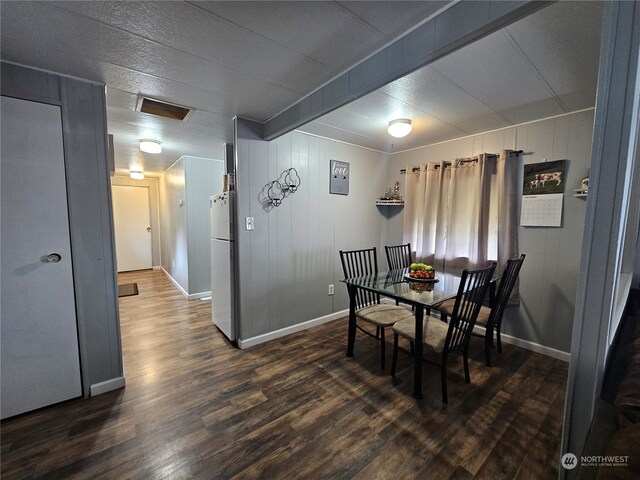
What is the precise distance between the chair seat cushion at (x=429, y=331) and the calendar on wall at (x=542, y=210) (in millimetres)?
1458

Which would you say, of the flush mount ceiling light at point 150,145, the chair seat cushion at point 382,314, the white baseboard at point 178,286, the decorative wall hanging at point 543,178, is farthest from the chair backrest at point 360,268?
the white baseboard at point 178,286

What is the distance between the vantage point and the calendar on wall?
8.14 ft

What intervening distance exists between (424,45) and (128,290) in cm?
548

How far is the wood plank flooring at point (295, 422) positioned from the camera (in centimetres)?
142

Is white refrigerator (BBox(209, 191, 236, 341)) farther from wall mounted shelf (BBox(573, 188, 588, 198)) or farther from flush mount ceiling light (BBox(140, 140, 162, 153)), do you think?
wall mounted shelf (BBox(573, 188, 588, 198))

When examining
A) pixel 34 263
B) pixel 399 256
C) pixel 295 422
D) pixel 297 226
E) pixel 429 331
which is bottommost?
pixel 295 422

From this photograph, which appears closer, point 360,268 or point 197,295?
point 360,268

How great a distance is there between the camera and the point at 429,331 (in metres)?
2.09

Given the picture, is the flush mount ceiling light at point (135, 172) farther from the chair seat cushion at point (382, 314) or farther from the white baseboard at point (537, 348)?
the white baseboard at point (537, 348)

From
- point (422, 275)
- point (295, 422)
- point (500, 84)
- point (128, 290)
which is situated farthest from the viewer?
point (128, 290)

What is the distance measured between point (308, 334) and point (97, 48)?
288 cm

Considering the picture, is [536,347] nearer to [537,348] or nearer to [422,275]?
[537,348]

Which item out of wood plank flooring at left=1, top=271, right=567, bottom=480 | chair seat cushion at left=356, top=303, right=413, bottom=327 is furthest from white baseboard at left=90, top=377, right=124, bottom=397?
chair seat cushion at left=356, top=303, right=413, bottom=327

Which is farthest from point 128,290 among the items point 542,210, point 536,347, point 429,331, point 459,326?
point 542,210
